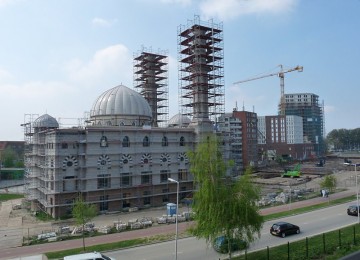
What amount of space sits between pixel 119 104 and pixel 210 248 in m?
34.9

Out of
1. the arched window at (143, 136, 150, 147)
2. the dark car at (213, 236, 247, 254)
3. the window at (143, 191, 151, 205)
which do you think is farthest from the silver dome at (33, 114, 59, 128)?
the dark car at (213, 236, 247, 254)

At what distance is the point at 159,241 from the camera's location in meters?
30.7

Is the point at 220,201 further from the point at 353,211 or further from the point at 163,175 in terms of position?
the point at 163,175

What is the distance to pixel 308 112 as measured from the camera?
605 ft

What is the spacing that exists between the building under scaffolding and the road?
14933cm

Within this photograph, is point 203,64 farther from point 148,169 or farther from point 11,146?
point 11,146

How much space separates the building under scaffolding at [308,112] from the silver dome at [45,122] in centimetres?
14925

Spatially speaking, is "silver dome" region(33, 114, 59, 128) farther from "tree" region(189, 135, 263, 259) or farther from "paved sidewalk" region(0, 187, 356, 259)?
"tree" region(189, 135, 263, 259)

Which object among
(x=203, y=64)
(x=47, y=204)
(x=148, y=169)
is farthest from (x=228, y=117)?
(x=47, y=204)

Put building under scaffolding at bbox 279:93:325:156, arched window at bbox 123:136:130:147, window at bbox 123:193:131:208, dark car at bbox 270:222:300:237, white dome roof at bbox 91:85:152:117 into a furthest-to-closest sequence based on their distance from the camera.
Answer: building under scaffolding at bbox 279:93:325:156 < white dome roof at bbox 91:85:152:117 < arched window at bbox 123:136:130:147 < window at bbox 123:193:131:208 < dark car at bbox 270:222:300:237

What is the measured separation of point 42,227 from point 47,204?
695cm

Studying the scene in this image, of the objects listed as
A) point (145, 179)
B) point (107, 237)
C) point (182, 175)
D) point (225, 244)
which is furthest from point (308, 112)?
point (225, 244)

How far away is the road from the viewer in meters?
26.0

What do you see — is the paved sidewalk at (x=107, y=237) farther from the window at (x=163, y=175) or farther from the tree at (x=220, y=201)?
the tree at (x=220, y=201)
